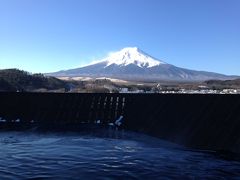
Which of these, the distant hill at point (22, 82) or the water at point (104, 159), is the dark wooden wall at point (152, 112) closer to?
the water at point (104, 159)

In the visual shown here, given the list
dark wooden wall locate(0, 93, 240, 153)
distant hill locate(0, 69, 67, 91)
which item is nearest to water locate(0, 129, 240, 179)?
dark wooden wall locate(0, 93, 240, 153)

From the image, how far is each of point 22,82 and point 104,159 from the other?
49.4m

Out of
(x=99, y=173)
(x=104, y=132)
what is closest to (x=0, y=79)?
(x=104, y=132)

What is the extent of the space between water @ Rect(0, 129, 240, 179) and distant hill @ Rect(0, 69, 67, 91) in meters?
38.2

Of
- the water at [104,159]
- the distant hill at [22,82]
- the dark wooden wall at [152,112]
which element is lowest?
the water at [104,159]

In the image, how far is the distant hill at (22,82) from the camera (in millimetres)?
55028

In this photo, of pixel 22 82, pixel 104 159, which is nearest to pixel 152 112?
pixel 104 159

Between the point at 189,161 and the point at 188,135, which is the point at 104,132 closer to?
the point at 188,135

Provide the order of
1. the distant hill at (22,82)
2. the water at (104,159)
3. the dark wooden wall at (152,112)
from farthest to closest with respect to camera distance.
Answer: the distant hill at (22,82), the dark wooden wall at (152,112), the water at (104,159)

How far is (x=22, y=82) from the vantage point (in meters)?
60.6

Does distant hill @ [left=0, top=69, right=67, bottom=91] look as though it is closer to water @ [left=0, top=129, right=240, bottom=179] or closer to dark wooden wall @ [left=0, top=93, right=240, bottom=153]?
dark wooden wall @ [left=0, top=93, right=240, bottom=153]

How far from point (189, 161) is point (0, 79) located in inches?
1818

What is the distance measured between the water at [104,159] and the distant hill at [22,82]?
3822 centimetres

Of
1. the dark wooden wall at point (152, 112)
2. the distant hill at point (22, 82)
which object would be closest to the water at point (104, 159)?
the dark wooden wall at point (152, 112)
